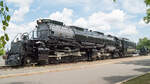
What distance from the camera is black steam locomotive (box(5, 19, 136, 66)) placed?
15.3 m

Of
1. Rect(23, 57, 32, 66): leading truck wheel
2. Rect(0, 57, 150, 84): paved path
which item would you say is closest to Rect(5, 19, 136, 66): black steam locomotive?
Rect(23, 57, 32, 66): leading truck wheel

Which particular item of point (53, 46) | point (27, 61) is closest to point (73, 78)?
point (27, 61)

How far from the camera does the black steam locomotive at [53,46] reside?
602 inches

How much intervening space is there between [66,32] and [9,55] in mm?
7165

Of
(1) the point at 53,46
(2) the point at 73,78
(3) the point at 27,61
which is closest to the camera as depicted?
(2) the point at 73,78

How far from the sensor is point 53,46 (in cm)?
1720

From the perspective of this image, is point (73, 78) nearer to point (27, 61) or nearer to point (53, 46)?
point (27, 61)

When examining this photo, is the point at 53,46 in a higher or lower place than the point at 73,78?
higher

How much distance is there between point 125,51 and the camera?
120ft

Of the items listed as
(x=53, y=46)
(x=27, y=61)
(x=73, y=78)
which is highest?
(x=53, y=46)

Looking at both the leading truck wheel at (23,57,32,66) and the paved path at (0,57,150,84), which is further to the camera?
the leading truck wheel at (23,57,32,66)

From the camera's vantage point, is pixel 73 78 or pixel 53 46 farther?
pixel 53 46

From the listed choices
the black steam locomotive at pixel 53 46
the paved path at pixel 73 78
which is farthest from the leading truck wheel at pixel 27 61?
the paved path at pixel 73 78

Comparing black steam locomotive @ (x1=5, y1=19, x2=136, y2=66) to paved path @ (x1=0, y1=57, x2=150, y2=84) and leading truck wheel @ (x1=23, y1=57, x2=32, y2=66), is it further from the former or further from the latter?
paved path @ (x1=0, y1=57, x2=150, y2=84)
